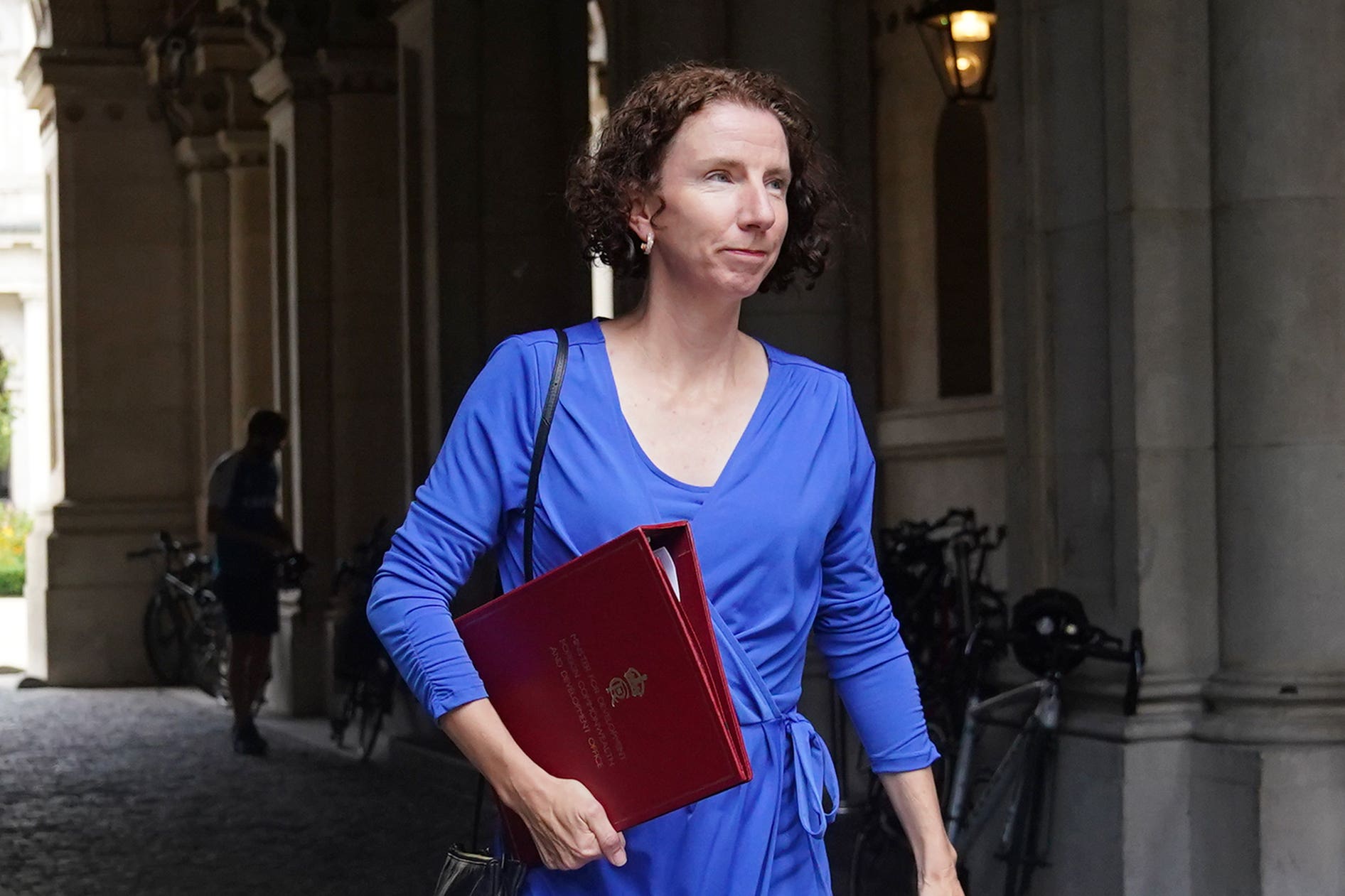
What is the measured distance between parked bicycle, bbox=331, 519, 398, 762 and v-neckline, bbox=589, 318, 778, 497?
870 cm

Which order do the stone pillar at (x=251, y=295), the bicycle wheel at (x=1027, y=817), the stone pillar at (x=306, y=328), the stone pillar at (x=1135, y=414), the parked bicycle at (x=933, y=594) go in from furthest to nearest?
the stone pillar at (x=251, y=295) < the stone pillar at (x=306, y=328) < the parked bicycle at (x=933, y=594) < the bicycle wheel at (x=1027, y=817) < the stone pillar at (x=1135, y=414)

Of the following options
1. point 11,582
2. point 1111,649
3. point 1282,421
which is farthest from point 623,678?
point 11,582

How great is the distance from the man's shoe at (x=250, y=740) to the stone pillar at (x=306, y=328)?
68.4 inches

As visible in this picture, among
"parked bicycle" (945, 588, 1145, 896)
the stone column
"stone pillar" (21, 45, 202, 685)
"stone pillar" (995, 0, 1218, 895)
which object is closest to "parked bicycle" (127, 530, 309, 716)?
"stone pillar" (21, 45, 202, 685)

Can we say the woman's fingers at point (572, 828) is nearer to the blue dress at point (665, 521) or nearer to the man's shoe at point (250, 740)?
the blue dress at point (665, 521)

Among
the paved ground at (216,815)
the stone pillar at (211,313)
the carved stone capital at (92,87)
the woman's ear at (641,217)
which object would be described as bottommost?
the paved ground at (216,815)

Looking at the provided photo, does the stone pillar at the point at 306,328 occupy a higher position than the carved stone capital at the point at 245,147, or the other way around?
the carved stone capital at the point at 245,147

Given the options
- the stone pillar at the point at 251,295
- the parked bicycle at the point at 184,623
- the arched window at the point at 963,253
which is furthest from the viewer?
the stone pillar at the point at 251,295

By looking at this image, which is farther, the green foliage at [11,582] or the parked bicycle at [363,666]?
the green foliage at [11,582]

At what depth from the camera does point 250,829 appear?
8898 mm

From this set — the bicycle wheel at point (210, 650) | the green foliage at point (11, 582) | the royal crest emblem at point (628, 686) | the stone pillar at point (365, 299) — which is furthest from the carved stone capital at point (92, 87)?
the royal crest emblem at point (628, 686)

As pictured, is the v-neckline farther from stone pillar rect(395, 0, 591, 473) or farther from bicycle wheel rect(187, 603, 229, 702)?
bicycle wheel rect(187, 603, 229, 702)

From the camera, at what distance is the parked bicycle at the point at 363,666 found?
11.2 metres

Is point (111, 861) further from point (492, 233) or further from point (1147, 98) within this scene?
point (1147, 98)
